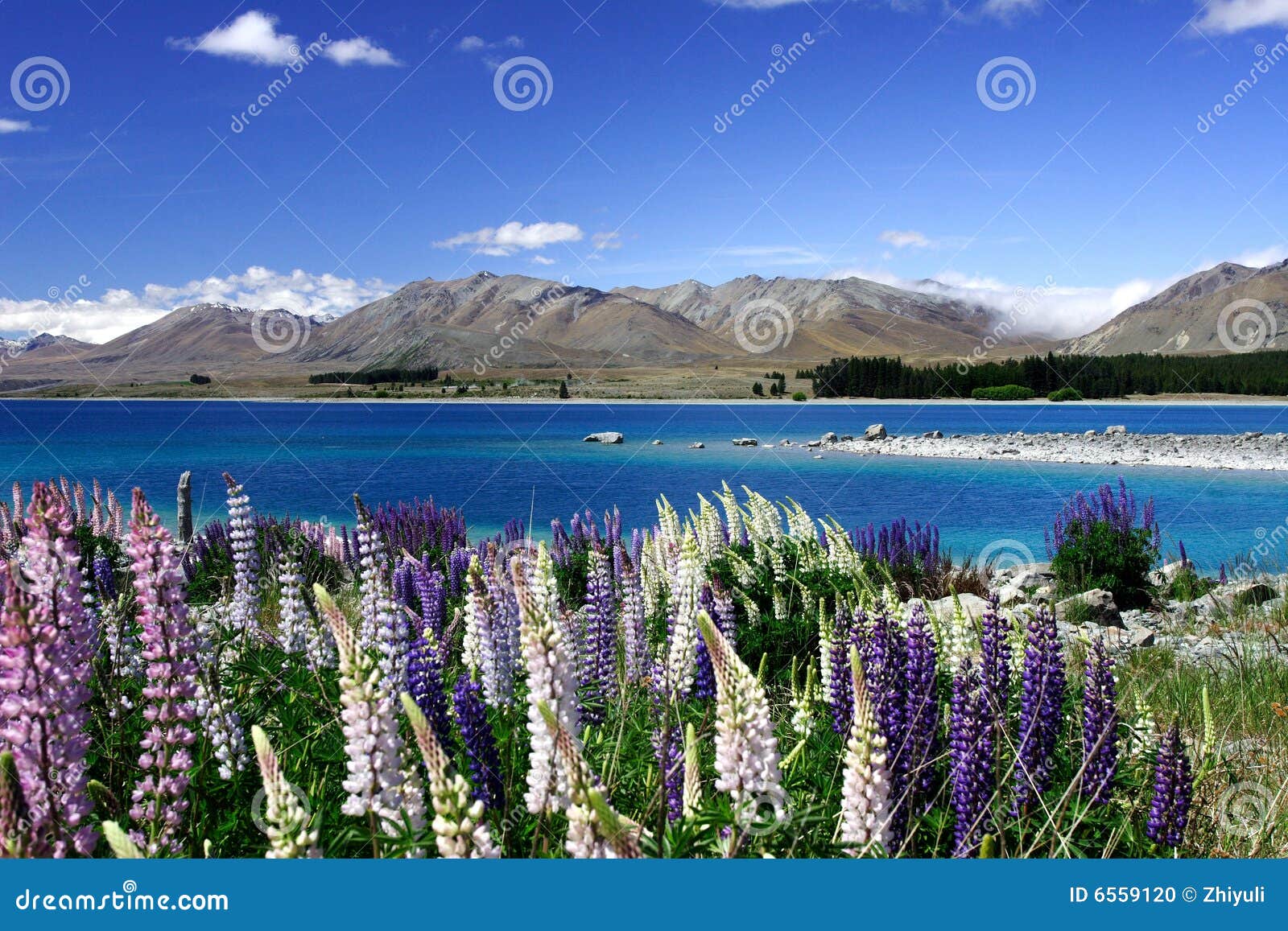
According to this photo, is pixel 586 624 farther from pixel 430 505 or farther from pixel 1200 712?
pixel 430 505

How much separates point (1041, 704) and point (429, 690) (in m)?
2.67

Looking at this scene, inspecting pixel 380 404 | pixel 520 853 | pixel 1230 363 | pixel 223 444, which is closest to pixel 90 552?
pixel 520 853

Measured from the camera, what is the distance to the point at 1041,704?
375cm

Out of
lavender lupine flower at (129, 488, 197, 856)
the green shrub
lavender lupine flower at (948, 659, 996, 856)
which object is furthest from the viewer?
the green shrub

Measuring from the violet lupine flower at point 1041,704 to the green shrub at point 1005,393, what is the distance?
158m

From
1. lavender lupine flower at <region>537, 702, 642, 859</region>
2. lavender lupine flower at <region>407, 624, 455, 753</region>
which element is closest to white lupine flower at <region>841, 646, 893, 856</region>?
lavender lupine flower at <region>537, 702, 642, 859</region>

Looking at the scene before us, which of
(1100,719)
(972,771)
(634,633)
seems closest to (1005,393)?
(634,633)

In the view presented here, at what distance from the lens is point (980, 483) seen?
42406 millimetres

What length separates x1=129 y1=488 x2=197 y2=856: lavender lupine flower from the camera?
3320mm

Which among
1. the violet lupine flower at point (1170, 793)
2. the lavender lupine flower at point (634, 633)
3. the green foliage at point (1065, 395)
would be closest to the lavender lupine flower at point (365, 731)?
the violet lupine flower at point (1170, 793)

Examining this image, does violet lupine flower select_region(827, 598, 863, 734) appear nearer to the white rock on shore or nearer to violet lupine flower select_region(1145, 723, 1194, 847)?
violet lupine flower select_region(1145, 723, 1194, 847)

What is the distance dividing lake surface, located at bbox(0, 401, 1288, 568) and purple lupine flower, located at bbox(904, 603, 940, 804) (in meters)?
16.9

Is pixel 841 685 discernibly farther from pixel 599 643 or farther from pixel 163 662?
pixel 163 662

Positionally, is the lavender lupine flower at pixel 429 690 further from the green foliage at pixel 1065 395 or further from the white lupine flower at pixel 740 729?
the green foliage at pixel 1065 395
